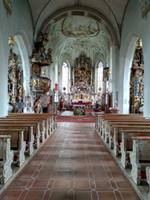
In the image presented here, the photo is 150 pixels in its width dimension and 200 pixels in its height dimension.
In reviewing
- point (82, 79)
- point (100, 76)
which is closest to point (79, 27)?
point (100, 76)

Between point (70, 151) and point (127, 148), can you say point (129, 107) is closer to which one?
point (70, 151)

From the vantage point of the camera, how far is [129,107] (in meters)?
15.9

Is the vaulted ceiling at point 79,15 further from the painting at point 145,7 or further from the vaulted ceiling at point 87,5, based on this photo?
the painting at point 145,7

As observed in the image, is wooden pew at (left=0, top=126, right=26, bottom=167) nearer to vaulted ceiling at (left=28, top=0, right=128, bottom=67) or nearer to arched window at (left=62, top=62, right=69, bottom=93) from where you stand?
vaulted ceiling at (left=28, top=0, right=128, bottom=67)

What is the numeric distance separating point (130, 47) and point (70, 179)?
37.2ft

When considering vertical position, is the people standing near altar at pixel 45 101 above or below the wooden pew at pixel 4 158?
above

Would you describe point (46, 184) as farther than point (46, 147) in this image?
No

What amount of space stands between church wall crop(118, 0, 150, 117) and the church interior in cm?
4

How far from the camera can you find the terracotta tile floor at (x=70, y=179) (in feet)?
11.4

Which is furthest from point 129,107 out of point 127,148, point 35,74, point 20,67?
point 127,148

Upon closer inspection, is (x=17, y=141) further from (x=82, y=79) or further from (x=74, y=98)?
(x=82, y=79)

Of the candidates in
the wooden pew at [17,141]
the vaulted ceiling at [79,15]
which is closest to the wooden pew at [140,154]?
the wooden pew at [17,141]

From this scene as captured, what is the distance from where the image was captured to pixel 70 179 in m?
4.15

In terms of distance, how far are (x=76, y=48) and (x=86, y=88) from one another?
4161mm
